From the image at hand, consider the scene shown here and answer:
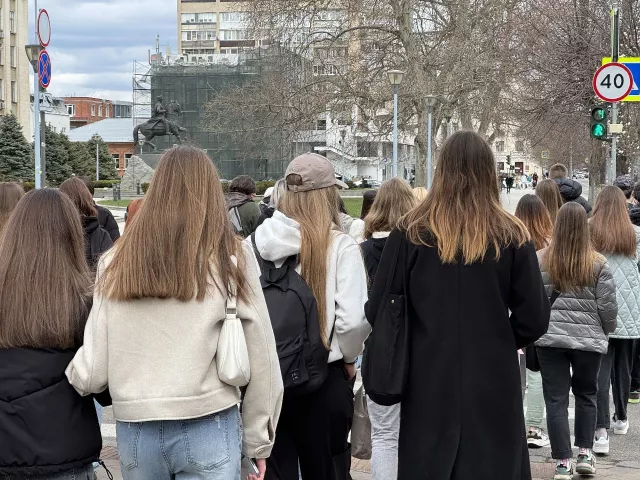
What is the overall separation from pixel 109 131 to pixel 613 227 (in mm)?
122912

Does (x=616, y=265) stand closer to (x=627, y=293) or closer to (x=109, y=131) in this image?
(x=627, y=293)

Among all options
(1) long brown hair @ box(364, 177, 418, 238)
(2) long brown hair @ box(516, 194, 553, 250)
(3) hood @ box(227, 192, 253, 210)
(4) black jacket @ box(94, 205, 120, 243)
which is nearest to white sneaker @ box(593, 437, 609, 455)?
(2) long brown hair @ box(516, 194, 553, 250)

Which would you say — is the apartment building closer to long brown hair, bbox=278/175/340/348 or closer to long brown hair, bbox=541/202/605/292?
long brown hair, bbox=541/202/605/292

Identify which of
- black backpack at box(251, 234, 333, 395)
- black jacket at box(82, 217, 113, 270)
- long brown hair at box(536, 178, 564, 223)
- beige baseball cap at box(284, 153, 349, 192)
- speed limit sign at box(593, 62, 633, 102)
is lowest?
black backpack at box(251, 234, 333, 395)

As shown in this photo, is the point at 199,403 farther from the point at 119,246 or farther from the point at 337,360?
the point at 337,360

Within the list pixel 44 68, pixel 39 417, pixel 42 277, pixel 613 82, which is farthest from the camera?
pixel 44 68

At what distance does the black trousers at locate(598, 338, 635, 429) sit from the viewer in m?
7.31

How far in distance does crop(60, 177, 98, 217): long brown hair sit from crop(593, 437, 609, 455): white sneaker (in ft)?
13.5

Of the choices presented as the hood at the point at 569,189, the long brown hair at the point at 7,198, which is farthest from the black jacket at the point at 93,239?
the hood at the point at 569,189

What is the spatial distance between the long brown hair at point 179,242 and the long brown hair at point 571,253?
330 centimetres

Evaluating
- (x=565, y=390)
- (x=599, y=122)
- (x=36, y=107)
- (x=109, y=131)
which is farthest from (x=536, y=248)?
(x=109, y=131)

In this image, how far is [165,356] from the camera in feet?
11.0

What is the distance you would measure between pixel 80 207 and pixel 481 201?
4.54 metres

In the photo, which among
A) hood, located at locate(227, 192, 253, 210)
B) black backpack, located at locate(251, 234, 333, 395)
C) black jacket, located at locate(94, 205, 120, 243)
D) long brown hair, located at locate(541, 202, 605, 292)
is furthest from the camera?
hood, located at locate(227, 192, 253, 210)
